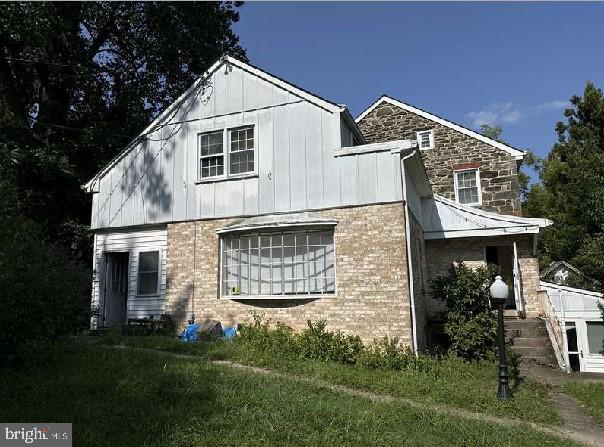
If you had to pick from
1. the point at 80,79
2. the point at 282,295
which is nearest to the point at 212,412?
the point at 282,295

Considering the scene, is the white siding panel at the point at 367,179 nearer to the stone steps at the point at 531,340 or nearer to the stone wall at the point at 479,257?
the stone wall at the point at 479,257

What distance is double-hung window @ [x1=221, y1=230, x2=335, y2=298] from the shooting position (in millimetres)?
11805

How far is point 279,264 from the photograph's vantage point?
1220 cm

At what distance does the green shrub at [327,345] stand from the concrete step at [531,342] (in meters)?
5.61

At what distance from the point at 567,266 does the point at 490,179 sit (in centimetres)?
844

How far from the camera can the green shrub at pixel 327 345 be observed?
1044 cm

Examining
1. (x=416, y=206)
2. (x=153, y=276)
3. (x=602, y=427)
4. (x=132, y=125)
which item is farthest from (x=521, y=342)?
(x=132, y=125)

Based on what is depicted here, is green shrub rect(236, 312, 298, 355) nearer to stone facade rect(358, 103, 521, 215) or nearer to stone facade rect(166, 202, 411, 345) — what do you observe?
stone facade rect(166, 202, 411, 345)

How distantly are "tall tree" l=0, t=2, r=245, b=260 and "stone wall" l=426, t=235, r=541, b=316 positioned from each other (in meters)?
13.3

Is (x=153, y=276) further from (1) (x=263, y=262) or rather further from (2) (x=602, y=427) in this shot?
(2) (x=602, y=427)

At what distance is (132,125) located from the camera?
21.0 meters

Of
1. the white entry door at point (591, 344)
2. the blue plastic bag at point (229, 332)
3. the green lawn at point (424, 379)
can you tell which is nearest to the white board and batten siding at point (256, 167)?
the blue plastic bag at point (229, 332)

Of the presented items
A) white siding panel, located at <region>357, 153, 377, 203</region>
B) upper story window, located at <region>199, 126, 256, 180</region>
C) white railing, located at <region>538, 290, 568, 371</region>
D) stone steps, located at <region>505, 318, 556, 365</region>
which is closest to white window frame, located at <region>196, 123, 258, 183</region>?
upper story window, located at <region>199, 126, 256, 180</region>

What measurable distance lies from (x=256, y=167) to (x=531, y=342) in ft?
30.8
